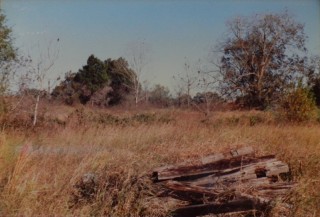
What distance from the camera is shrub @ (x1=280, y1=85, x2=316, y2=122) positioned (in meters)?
15.4

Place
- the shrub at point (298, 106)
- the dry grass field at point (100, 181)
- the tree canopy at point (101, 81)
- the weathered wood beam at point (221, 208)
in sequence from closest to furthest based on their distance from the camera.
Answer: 1. the dry grass field at point (100, 181)
2. the weathered wood beam at point (221, 208)
3. the shrub at point (298, 106)
4. the tree canopy at point (101, 81)

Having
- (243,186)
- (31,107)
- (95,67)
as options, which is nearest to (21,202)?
(243,186)

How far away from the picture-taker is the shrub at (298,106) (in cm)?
1544

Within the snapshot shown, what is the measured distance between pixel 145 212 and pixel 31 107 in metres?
12.1

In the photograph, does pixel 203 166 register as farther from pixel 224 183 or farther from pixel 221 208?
pixel 221 208

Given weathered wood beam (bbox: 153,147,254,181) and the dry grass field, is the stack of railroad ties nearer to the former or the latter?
weathered wood beam (bbox: 153,147,254,181)

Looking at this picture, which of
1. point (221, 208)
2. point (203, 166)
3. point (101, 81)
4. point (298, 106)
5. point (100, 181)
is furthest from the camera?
point (101, 81)

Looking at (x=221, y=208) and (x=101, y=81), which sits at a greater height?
(x=101, y=81)

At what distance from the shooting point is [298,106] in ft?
50.8

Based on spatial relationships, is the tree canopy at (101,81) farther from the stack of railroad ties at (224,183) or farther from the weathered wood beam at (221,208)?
the weathered wood beam at (221,208)

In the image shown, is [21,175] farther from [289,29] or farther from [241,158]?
[289,29]

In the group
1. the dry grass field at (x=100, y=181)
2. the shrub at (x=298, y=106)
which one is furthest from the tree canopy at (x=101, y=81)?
the dry grass field at (x=100, y=181)

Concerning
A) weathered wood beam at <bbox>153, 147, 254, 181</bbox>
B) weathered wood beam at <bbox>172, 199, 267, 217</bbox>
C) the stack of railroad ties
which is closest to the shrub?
the stack of railroad ties

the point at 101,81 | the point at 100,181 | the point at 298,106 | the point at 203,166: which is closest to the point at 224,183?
the point at 203,166
